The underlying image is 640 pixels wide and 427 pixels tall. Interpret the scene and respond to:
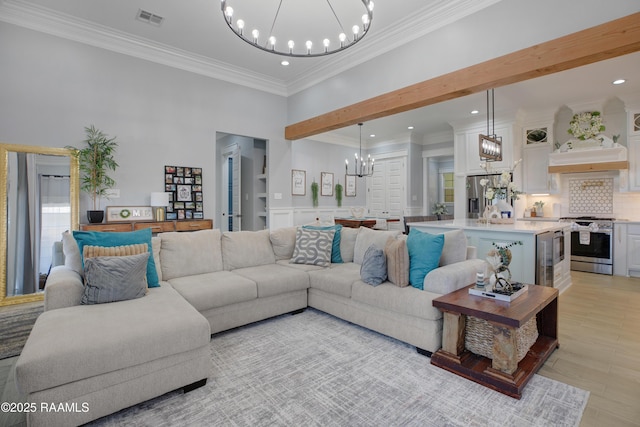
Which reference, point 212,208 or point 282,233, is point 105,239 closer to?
point 282,233

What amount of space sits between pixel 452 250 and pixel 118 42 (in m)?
5.02

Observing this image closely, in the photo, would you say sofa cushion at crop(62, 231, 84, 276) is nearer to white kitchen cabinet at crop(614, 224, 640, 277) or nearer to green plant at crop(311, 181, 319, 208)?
green plant at crop(311, 181, 319, 208)

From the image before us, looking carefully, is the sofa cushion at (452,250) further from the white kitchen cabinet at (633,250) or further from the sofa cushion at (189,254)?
the white kitchen cabinet at (633,250)

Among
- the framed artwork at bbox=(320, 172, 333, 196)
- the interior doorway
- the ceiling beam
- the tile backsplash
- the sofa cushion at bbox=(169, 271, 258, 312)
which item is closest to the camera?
the ceiling beam

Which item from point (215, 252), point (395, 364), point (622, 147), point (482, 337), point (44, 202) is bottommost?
point (395, 364)

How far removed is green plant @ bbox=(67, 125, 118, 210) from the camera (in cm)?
405

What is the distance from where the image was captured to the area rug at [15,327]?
2.52m

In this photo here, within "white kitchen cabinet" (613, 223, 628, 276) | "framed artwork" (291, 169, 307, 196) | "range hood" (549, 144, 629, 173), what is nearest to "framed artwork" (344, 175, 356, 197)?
"framed artwork" (291, 169, 307, 196)

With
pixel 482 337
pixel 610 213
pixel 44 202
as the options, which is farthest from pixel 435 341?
pixel 610 213

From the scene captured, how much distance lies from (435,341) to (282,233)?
2.20 metres

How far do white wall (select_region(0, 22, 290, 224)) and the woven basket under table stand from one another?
4213mm

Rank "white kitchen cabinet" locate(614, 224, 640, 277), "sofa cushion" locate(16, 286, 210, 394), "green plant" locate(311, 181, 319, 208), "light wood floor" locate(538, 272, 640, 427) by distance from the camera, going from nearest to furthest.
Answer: "sofa cushion" locate(16, 286, 210, 394)
"light wood floor" locate(538, 272, 640, 427)
"white kitchen cabinet" locate(614, 224, 640, 277)
"green plant" locate(311, 181, 319, 208)

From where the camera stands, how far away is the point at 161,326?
6.15 ft

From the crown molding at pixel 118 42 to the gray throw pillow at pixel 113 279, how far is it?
3.46 m
